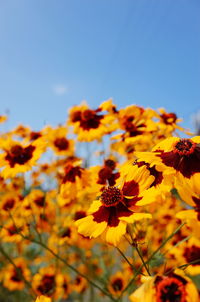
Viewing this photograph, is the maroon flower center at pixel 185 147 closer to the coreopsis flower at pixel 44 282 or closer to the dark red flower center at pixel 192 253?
the dark red flower center at pixel 192 253

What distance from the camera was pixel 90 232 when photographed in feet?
3.43

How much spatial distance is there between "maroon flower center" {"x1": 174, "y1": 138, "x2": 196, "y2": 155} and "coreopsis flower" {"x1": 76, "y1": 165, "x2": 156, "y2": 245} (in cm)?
16

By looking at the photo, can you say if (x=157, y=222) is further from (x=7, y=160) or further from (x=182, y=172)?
(x=182, y=172)

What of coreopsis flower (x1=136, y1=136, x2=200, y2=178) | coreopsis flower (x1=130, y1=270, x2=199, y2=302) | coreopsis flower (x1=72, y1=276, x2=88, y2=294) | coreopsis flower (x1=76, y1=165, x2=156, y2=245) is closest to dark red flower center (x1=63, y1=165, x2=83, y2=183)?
coreopsis flower (x1=76, y1=165, x2=156, y2=245)

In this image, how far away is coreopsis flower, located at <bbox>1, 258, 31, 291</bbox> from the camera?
10.7ft

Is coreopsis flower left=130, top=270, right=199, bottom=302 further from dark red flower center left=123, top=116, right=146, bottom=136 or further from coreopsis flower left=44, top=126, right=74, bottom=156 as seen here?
coreopsis flower left=44, top=126, right=74, bottom=156

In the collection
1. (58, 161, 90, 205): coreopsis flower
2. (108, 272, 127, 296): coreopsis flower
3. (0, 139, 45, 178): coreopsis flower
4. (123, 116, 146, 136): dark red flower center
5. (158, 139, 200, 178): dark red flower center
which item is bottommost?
(108, 272, 127, 296): coreopsis flower

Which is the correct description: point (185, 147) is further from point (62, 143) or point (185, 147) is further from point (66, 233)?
point (62, 143)

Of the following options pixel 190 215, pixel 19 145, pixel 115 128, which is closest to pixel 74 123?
pixel 115 128

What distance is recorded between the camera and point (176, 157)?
45.8 inches

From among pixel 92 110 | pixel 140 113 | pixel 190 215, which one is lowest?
pixel 190 215

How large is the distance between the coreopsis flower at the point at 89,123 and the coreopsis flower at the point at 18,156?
46 centimetres

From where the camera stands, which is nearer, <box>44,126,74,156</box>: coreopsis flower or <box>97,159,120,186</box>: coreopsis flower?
<box>97,159,120,186</box>: coreopsis flower

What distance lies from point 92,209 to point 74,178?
2.93 ft
